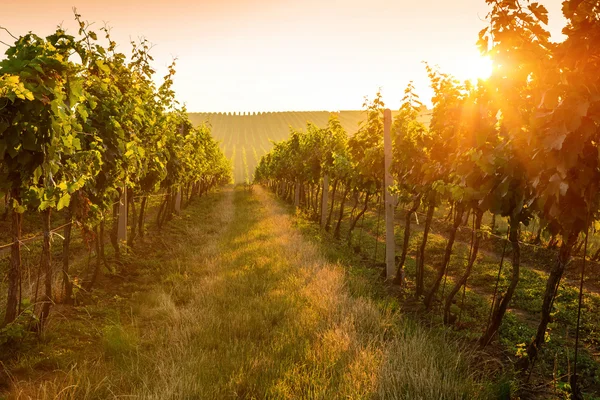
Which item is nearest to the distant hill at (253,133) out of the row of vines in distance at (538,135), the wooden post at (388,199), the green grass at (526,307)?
the green grass at (526,307)

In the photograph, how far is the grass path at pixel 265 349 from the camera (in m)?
3.74

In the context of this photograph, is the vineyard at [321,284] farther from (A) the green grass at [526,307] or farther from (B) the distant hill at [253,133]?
(B) the distant hill at [253,133]

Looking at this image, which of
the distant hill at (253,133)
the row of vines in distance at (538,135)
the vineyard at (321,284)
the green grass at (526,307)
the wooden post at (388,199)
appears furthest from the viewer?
the distant hill at (253,133)

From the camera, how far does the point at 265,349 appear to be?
4750mm

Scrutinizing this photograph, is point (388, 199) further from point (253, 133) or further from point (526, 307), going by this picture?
point (253, 133)

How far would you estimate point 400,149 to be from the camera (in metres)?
9.11

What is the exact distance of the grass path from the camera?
374 cm

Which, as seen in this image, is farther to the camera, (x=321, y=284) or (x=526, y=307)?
(x=526, y=307)

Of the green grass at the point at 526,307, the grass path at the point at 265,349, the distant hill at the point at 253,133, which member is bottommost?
the green grass at the point at 526,307

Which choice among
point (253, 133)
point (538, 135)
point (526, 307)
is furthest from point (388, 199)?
point (253, 133)

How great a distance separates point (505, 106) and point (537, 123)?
2.61ft

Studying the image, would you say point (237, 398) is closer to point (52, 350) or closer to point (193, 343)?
point (193, 343)

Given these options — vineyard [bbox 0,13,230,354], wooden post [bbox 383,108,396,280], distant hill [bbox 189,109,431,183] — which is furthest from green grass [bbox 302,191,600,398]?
distant hill [bbox 189,109,431,183]

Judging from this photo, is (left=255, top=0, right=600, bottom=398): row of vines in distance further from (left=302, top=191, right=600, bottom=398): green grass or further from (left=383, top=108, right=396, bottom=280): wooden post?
(left=383, top=108, right=396, bottom=280): wooden post
